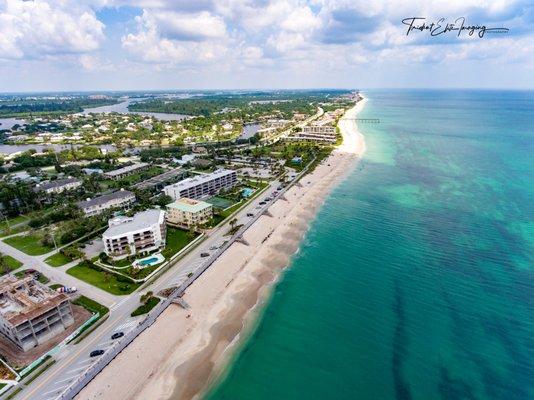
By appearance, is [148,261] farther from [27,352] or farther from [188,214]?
[27,352]

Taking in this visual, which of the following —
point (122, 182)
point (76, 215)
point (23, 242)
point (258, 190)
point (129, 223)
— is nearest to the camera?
point (129, 223)

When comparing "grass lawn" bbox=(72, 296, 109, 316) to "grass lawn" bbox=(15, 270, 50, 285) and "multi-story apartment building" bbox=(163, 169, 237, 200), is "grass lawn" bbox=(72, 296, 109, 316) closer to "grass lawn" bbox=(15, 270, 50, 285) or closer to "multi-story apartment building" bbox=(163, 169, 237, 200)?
"grass lawn" bbox=(15, 270, 50, 285)

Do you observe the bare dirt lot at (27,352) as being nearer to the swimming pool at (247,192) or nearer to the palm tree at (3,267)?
the palm tree at (3,267)

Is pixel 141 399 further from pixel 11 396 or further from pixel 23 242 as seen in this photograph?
pixel 23 242

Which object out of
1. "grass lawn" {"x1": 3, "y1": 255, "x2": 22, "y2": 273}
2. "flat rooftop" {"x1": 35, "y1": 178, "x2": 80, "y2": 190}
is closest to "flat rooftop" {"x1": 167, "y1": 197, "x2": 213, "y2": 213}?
"grass lawn" {"x1": 3, "y1": 255, "x2": 22, "y2": 273}

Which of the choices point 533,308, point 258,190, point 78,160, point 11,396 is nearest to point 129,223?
point 11,396

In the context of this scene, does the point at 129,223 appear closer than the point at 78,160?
Yes

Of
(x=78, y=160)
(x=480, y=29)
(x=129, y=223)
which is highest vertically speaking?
(x=480, y=29)

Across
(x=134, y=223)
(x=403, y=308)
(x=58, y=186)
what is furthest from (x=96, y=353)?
(x=58, y=186)
